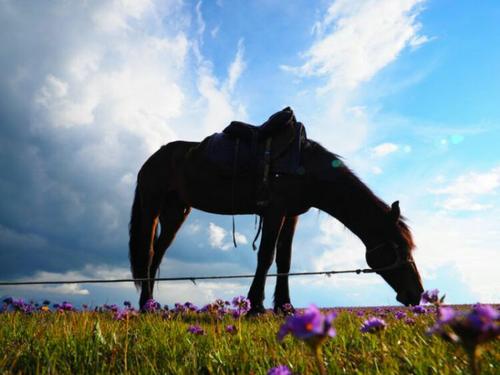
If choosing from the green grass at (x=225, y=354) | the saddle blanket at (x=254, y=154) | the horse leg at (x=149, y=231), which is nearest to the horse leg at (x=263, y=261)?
the saddle blanket at (x=254, y=154)

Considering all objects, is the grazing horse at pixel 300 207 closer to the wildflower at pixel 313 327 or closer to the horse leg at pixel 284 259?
the horse leg at pixel 284 259

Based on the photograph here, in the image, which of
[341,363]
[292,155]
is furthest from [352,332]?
[292,155]

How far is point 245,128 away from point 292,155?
114cm

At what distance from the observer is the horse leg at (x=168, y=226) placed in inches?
333

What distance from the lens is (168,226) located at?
8.55 m

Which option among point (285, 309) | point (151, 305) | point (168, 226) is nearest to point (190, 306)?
point (151, 305)

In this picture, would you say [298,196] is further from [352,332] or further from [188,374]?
[188,374]

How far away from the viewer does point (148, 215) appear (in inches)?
332

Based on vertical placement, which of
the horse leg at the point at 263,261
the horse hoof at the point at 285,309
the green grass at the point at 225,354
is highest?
the horse leg at the point at 263,261

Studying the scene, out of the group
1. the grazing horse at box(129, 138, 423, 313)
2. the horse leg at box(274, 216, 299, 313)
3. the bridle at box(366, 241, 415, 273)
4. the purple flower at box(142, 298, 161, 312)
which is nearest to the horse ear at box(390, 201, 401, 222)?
the grazing horse at box(129, 138, 423, 313)

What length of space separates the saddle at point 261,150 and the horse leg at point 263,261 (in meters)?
0.47

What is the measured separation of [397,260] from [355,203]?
4.01 feet

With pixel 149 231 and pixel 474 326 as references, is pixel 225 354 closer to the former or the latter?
pixel 474 326

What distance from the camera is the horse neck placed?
6.95m
